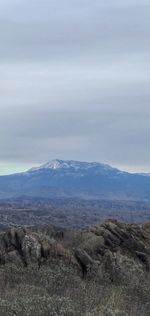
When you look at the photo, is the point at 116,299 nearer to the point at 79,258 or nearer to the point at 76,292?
the point at 76,292

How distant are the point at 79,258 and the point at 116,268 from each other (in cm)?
143

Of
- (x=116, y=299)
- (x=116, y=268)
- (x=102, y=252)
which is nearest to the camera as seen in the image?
(x=116, y=299)

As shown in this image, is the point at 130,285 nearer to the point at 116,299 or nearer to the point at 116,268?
the point at 116,268

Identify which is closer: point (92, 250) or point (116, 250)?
point (92, 250)

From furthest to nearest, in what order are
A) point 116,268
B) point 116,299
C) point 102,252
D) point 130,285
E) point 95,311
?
point 102,252 → point 116,268 → point 130,285 → point 116,299 → point 95,311

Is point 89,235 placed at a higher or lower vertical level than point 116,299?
higher

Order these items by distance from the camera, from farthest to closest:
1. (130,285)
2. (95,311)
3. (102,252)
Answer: (102,252) < (130,285) < (95,311)

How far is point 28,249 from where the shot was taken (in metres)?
20.0

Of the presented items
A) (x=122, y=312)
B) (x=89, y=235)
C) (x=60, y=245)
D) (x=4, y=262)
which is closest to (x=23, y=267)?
(x=4, y=262)

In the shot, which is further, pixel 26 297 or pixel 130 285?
pixel 130 285

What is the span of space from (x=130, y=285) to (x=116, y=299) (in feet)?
8.31

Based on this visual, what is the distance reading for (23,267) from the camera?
18594mm

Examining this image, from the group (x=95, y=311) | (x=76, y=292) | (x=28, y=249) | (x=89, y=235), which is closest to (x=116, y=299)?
(x=76, y=292)

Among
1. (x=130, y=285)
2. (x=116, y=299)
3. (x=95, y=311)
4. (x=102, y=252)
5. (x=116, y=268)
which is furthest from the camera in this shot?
(x=102, y=252)
